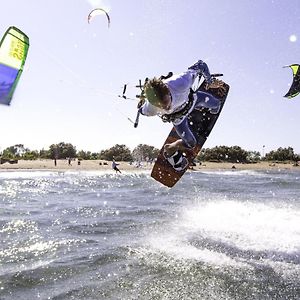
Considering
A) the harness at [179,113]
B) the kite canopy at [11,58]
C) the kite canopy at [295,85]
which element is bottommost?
the harness at [179,113]

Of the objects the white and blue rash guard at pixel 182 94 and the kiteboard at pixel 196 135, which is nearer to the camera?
the white and blue rash guard at pixel 182 94


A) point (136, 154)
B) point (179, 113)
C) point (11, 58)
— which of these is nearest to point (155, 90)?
point (179, 113)

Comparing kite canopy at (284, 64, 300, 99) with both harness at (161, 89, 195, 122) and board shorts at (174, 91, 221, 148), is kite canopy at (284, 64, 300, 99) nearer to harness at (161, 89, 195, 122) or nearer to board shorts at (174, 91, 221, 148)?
board shorts at (174, 91, 221, 148)

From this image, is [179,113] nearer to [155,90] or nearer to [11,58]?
[155,90]

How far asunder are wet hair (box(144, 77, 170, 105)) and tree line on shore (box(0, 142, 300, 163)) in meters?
62.9

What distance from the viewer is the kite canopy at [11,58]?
18.7 ft

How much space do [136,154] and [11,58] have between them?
8454 cm

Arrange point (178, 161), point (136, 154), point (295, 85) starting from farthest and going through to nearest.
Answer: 1. point (136, 154)
2. point (295, 85)
3. point (178, 161)

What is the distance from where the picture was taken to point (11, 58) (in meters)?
5.89

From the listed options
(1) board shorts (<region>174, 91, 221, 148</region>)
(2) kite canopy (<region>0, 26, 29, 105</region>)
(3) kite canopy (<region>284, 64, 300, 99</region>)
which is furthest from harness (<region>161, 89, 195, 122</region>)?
(3) kite canopy (<region>284, 64, 300, 99</region>)

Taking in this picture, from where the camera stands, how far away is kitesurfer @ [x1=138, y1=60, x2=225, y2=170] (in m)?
5.13

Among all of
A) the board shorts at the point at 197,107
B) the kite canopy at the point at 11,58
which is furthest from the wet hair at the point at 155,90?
the kite canopy at the point at 11,58

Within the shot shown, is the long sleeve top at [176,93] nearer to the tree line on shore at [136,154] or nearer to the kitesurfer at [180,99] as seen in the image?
the kitesurfer at [180,99]

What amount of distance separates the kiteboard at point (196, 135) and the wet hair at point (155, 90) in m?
2.24
